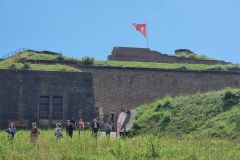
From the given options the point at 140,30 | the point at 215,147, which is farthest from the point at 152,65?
the point at 215,147

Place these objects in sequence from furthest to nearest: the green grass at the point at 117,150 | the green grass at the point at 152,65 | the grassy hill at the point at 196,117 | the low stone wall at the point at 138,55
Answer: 1. the low stone wall at the point at 138,55
2. the green grass at the point at 152,65
3. the grassy hill at the point at 196,117
4. the green grass at the point at 117,150

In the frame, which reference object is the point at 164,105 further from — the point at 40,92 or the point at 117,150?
the point at 117,150

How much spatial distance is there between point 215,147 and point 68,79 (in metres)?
16.1

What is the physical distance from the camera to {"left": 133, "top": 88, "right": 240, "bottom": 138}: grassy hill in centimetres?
2347

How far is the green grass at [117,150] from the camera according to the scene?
1728 centimetres

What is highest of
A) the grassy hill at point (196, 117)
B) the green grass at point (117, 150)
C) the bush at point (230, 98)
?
the bush at point (230, 98)

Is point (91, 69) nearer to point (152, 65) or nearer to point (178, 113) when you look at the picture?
point (152, 65)

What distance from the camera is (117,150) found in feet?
60.7

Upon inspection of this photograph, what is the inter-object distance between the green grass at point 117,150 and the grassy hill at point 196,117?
58.8 inches

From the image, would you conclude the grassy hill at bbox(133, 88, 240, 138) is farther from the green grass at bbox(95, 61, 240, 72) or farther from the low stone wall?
the low stone wall

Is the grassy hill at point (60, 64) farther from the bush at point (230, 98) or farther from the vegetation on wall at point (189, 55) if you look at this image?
the bush at point (230, 98)

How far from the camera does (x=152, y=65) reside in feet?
138

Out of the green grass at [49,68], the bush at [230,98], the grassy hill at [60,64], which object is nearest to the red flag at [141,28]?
the grassy hill at [60,64]

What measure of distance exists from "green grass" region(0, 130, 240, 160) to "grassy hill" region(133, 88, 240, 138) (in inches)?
58.8
